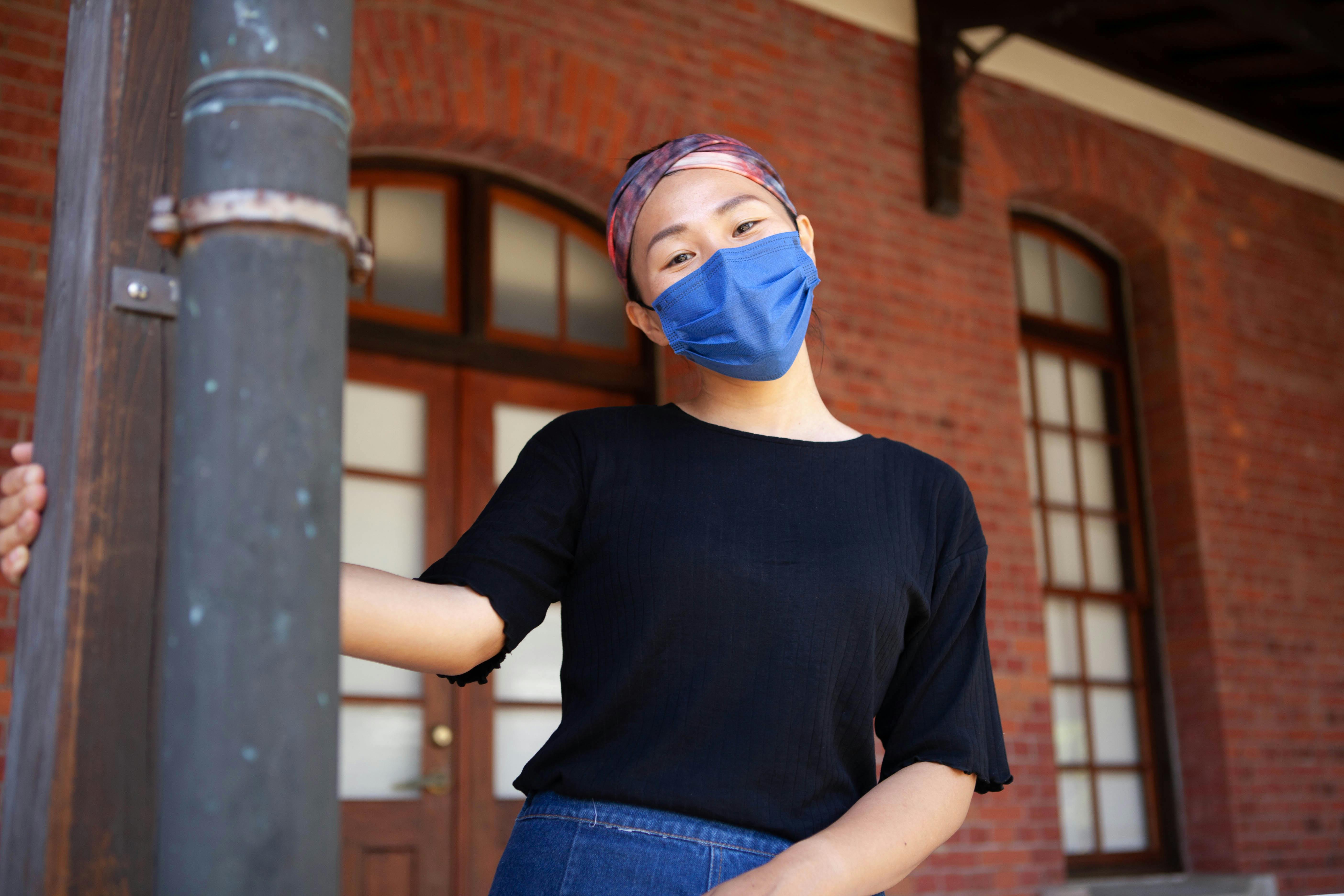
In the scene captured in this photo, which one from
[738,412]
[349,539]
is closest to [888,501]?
[738,412]

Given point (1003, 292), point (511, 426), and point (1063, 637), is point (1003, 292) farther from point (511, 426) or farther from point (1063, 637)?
point (511, 426)

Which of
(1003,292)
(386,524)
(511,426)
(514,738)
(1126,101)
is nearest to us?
(386,524)

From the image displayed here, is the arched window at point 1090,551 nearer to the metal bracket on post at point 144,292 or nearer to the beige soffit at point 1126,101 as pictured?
the beige soffit at point 1126,101

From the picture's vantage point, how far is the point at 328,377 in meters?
0.78

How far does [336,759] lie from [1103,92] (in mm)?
6822

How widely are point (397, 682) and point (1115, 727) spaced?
3.69 meters

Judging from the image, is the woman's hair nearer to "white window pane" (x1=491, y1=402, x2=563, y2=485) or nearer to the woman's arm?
the woman's arm

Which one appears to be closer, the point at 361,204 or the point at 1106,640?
the point at 361,204

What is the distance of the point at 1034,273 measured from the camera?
6.76 meters

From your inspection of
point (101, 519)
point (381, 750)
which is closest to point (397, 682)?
point (381, 750)

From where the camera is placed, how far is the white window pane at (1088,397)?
676 centimetres

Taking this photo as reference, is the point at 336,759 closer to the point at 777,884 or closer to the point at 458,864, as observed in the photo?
the point at 777,884

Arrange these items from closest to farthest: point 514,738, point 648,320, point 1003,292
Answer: point 648,320 → point 514,738 → point 1003,292

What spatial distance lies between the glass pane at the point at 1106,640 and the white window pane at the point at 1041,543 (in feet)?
1.06
